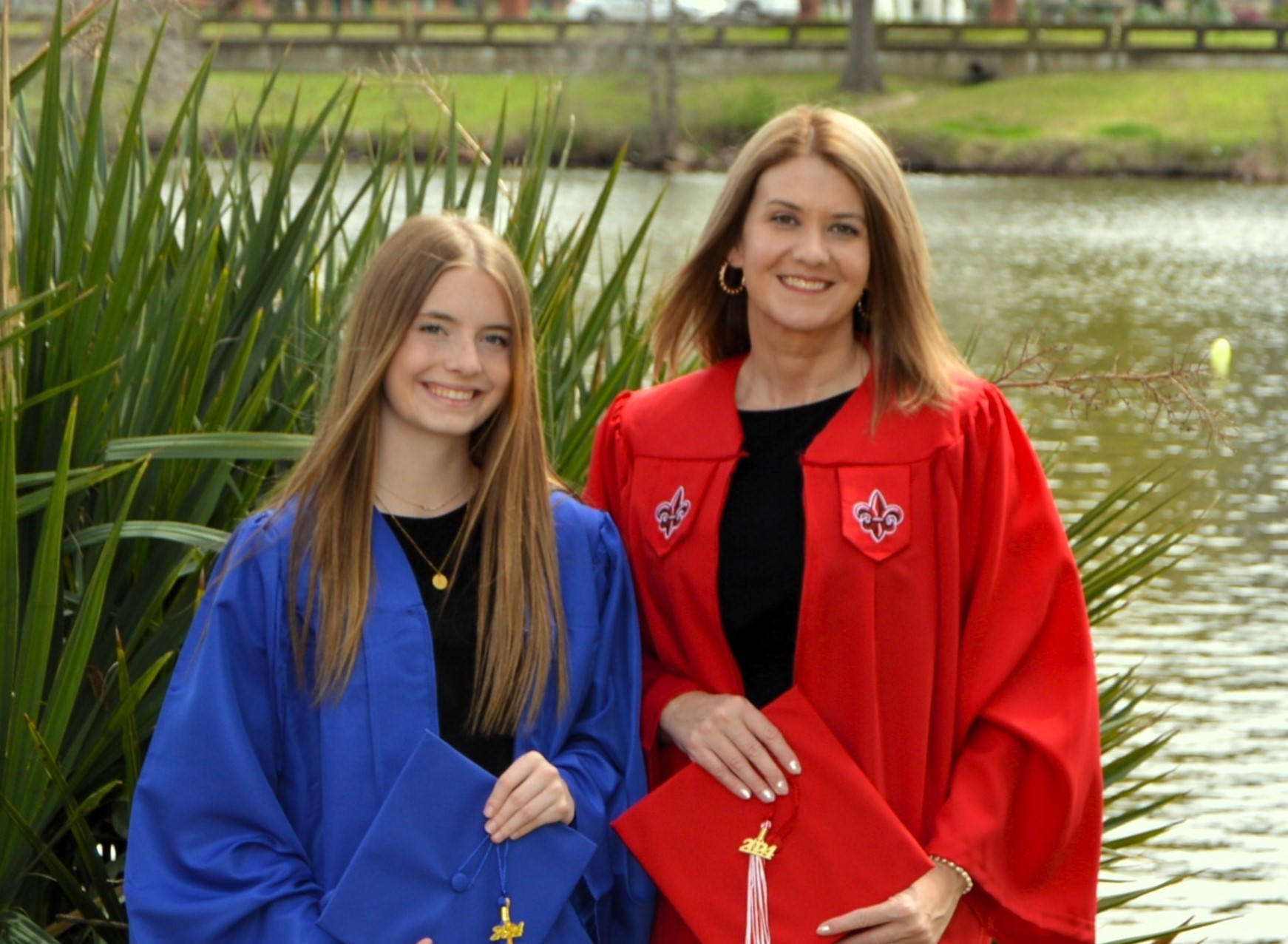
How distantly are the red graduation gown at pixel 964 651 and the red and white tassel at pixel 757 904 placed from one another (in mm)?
207

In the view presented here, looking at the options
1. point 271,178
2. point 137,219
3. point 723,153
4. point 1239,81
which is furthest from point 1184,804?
point 1239,81

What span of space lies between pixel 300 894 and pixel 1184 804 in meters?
4.97

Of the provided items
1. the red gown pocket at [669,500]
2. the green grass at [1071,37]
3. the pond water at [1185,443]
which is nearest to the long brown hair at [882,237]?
the red gown pocket at [669,500]

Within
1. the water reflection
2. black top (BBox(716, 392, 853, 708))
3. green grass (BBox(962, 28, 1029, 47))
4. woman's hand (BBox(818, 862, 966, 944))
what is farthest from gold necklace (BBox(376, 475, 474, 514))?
green grass (BBox(962, 28, 1029, 47))

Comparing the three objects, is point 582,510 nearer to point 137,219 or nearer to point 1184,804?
point 137,219

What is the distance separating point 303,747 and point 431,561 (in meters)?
0.30

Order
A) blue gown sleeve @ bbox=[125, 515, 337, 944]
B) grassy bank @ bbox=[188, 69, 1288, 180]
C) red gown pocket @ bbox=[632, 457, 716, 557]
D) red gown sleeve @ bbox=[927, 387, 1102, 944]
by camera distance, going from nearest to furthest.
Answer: blue gown sleeve @ bbox=[125, 515, 337, 944]
red gown sleeve @ bbox=[927, 387, 1102, 944]
red gown pocket @ bbox=[632, 457, 716, 557]
grassy bank @ bbox=[188, 69, 1288, 180]

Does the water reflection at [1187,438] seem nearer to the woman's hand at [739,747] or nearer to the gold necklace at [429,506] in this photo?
the woman's hand at [739,747]

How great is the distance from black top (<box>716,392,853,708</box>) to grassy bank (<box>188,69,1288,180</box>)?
25.4m

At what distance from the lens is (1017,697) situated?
8.10 ft

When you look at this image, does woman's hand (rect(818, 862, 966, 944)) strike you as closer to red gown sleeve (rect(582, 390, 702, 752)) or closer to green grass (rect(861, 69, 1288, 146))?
red gown sleeve (rect(582, 390, 702, 752))

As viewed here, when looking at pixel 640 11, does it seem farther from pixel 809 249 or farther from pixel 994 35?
pixel 809 249

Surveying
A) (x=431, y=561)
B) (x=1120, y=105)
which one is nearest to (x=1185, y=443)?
(x=431, y=561)

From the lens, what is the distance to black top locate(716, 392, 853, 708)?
253 centimetres
